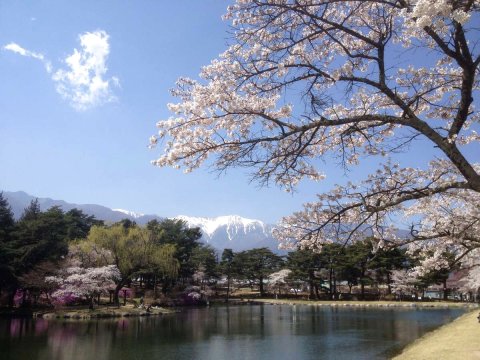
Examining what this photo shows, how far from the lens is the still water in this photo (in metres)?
13.9

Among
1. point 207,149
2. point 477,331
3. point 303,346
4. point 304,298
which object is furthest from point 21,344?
point 304,298

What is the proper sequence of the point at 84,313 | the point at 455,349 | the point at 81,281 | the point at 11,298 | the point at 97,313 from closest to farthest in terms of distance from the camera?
the point at 455,349
the point at 84,313
the point at 97,313
the point at 81,281
the point at 11,298

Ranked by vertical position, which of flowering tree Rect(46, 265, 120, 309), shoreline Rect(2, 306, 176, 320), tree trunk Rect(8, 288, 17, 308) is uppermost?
flowering tree Rect(46, 265, 120, 309)

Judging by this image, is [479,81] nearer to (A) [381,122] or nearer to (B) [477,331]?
(A) [381,122]

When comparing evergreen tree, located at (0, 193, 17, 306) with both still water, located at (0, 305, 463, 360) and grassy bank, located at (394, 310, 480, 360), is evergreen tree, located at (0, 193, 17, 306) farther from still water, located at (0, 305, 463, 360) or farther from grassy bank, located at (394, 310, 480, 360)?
grassy bank, located at (394, 310, 480, 360)

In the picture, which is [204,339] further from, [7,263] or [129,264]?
[7,263]

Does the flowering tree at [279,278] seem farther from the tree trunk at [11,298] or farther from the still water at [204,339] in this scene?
the tree trunk at [11,298]

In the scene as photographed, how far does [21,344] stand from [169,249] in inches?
858

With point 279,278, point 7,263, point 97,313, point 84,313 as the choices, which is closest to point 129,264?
point 97,313

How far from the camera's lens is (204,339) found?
57.6ft

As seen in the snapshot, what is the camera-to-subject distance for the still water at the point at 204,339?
547 inches

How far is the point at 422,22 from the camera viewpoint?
3.50m

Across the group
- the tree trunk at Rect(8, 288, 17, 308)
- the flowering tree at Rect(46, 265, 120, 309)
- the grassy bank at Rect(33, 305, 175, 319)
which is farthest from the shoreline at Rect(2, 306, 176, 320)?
the tree trunk at Rect(8, 288, 17, 308)

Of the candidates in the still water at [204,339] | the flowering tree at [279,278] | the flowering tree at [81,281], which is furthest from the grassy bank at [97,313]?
the flowering tree at [279,278]
